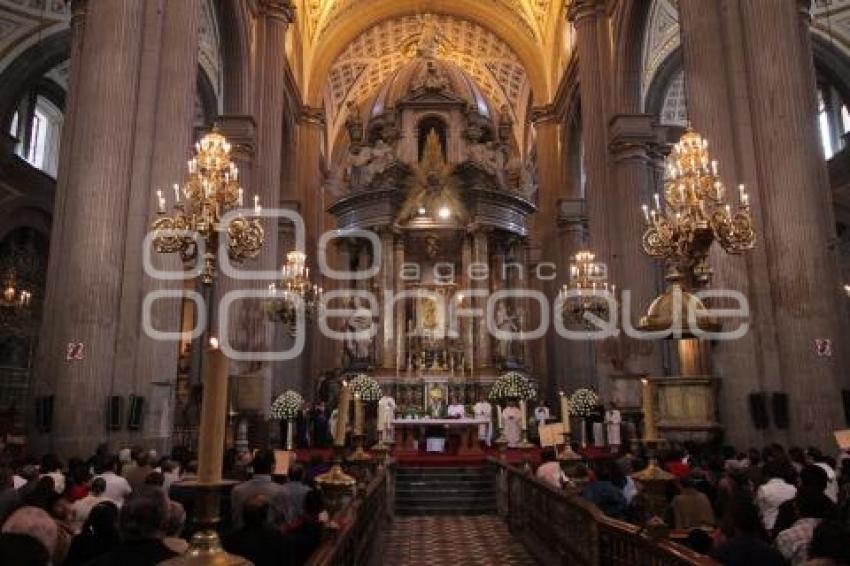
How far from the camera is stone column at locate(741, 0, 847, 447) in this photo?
367 inches

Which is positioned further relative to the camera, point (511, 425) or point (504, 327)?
point (504, 327)

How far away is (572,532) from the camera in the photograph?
632 centimetres

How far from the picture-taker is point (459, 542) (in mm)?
9281

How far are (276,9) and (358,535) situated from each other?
16466mm

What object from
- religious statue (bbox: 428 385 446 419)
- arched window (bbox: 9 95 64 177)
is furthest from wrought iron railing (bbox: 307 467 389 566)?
arched window (bbox: 9 95 64 177)

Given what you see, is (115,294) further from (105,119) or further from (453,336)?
(453,336)

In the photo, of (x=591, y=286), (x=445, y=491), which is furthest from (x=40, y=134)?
(x=591, y=286)

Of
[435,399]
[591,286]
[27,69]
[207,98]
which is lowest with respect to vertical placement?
[435,399]

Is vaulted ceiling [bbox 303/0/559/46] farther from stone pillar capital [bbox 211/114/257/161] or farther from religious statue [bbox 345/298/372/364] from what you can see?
religious statue [bbox 345/298/372/364]

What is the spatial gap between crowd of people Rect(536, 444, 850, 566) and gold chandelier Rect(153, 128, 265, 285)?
5.12 metres

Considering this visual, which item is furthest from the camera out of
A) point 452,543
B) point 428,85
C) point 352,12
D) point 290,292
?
point 352,12

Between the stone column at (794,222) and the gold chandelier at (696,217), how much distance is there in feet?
1.87

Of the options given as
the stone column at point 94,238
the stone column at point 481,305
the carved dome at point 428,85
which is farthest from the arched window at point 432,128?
the stone column at point 94,238

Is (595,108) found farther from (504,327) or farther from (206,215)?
(206,215)
